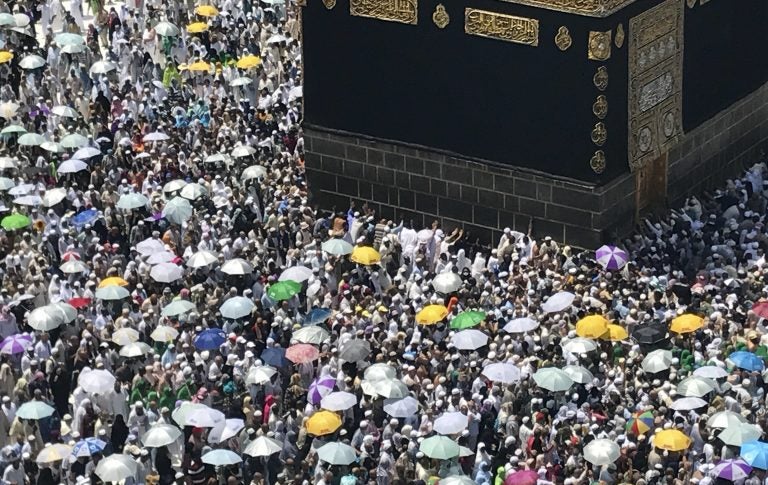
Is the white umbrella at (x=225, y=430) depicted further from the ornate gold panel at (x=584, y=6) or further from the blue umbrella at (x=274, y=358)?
the ornate gold panel at (x=584, y=6)

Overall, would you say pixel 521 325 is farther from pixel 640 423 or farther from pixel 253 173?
pixel 253 173

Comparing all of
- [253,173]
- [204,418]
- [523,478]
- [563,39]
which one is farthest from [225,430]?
[563,39]

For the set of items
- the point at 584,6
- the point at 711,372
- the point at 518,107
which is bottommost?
the point at 711,372

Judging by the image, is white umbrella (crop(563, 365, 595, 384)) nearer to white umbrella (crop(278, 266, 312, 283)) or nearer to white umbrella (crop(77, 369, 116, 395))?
white umbrella (crop(278, 266, 312, 283))

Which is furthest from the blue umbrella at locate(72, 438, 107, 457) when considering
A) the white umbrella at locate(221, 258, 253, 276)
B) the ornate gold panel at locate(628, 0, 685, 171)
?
the ornate gold panel at locate(628, 0, 685, 171)

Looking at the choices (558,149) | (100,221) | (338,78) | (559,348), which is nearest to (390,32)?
(338,78)
